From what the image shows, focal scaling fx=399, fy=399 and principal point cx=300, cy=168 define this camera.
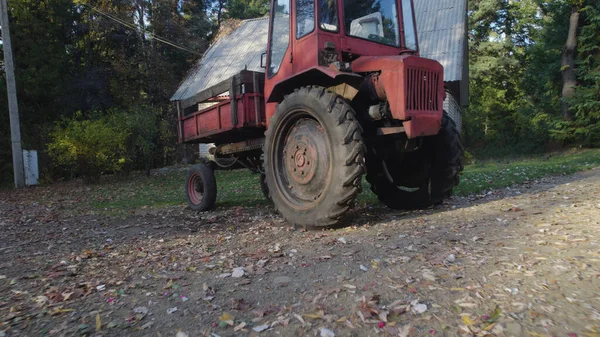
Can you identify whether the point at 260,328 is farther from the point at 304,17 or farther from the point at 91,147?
the point at 91,147

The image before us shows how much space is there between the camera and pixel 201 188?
26.8ft

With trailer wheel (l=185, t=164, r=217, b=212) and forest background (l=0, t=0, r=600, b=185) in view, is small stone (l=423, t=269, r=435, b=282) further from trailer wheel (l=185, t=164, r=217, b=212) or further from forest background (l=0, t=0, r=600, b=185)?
forest background (l=0, t=0, r=600, b=185)

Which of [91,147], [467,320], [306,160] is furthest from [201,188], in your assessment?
[91,147]

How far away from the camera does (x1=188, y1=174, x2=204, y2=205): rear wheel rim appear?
8.12 meters

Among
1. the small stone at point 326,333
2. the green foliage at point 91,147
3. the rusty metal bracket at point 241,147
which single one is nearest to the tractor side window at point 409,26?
the rusty metal bracket at point 241,147

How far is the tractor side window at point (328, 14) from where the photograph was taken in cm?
493

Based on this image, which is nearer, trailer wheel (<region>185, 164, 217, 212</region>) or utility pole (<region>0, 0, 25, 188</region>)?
trailer wheel (<region>185, 164, 217, 212</region>)

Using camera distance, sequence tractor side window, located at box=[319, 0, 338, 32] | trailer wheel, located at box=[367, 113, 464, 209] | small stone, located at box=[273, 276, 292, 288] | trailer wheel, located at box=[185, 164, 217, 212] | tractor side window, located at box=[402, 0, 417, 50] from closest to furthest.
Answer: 1. small stone, located at box=[273, 276, 292, 288]
2. tractor side window, located at box=[319, 0, 338, 32]
3. trailer wheel, located at box=[367, 113, 464, 209]
4. tractor side window, located at box=[402, 0, 417, 50]
5. trailer wheel, located at box=[185, 164, 217, 212]

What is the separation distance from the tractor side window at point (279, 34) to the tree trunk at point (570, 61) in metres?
20.0

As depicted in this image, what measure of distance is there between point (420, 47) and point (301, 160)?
1378 centimetres

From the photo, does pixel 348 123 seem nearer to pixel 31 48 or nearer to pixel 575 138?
pixel 575 138

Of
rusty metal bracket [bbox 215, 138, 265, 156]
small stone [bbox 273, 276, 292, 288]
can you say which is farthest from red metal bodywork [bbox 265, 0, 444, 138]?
small stone [bbox 273, 276, 292, 288]

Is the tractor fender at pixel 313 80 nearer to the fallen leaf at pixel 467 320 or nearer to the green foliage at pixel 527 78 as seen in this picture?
the fallen leaf at pixel 467 320

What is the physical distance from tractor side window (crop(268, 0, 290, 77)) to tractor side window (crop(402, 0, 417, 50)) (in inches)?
66.9
